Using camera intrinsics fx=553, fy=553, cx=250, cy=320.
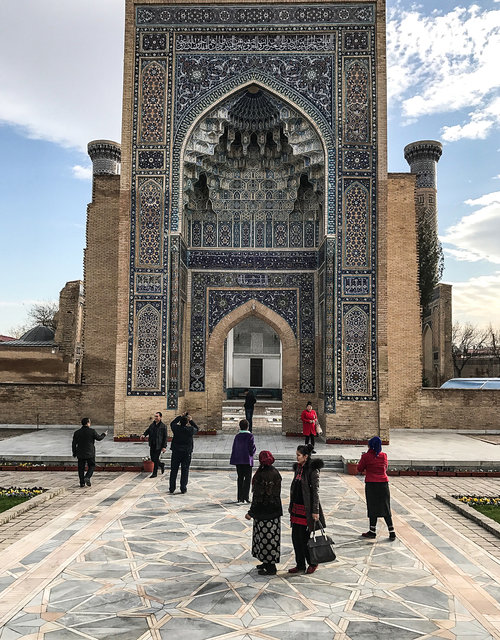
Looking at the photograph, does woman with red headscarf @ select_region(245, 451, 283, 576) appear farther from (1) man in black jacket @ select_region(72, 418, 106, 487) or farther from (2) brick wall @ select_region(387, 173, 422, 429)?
(2) brick wall @ select_region(387, 173, 422, 429)

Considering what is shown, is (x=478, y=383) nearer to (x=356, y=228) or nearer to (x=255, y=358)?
(x=356, y=228)

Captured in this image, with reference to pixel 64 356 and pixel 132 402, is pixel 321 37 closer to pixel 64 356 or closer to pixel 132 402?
pixel 132 402

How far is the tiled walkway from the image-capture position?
11.0ft

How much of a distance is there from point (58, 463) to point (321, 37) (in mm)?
9360

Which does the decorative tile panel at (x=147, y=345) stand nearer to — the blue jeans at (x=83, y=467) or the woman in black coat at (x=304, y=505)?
the blue jeans at (x=83, y=467)

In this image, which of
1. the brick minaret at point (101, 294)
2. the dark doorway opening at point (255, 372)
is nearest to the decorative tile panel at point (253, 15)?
the brick minaret at point (101, 294)

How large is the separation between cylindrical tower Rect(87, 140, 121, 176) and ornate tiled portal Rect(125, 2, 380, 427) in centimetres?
1549

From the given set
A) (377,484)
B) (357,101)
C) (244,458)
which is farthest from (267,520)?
(357,101)

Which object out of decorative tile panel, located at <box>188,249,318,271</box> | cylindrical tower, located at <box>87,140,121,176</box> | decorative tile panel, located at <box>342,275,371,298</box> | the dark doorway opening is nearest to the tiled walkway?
decorative tile panel, located at <box>342,275,371,298</box>

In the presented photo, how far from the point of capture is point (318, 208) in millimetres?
12188

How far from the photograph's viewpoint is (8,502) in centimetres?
634

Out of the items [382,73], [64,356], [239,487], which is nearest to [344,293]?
[382,73]

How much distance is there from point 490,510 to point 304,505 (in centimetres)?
317

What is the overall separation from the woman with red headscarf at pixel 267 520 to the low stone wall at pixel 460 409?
882 cm
